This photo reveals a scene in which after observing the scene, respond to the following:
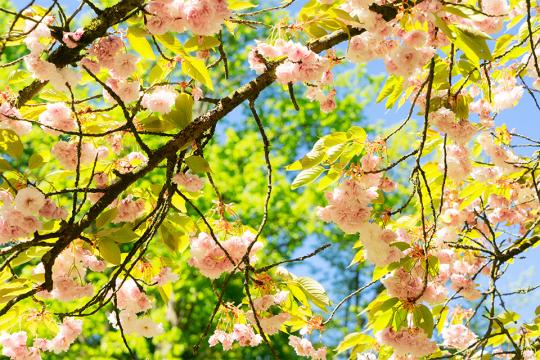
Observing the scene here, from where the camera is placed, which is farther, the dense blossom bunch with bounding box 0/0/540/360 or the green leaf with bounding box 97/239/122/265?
the green leaf with bounding box 97/239/122/265

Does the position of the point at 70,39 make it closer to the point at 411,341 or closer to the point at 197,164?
Answer: the point at 197,164

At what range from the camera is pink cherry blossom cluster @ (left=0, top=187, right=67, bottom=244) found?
1.84m

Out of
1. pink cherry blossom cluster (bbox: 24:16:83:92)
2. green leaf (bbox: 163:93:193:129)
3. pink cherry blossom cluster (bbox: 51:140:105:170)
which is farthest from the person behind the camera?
pink cherry blossom cluster (bbox: 51:140:105:170)

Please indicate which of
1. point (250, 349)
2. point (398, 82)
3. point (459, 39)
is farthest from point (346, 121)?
point (459, 39)

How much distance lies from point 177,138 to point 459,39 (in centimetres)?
86

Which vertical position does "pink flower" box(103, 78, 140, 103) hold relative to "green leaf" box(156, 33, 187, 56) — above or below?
above

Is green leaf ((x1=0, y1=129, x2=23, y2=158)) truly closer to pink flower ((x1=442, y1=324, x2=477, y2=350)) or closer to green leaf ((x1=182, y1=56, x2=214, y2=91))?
green leaf ((x1=182, y1=56, x2=214, y2=91))

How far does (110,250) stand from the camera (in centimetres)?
202

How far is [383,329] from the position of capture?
217 centimetres

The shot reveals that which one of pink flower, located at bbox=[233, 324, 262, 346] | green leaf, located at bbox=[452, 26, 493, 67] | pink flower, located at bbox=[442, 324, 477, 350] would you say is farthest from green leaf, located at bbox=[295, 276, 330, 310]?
pink flower, located at bbox=[442, 324, 477, 350]

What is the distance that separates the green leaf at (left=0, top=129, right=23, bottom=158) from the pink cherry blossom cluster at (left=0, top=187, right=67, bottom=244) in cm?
14

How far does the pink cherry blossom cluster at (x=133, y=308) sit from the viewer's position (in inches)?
90.5

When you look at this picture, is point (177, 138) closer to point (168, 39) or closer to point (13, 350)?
point (168, 39)

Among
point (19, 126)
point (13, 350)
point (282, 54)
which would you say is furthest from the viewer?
point (13, 350)
